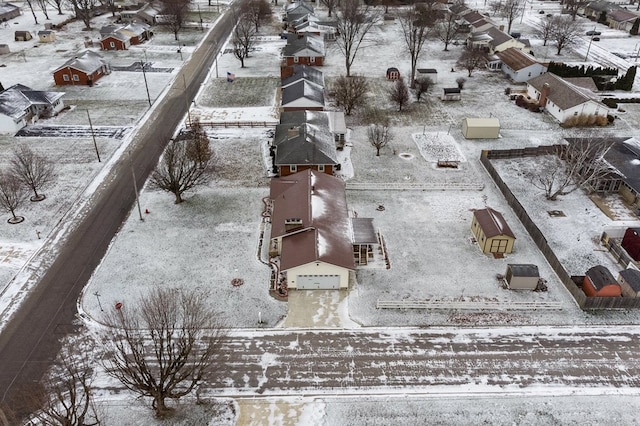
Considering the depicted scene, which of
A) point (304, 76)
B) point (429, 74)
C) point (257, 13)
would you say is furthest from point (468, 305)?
point (257, 13)

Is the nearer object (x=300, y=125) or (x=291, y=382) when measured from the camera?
(x=291, y=382)

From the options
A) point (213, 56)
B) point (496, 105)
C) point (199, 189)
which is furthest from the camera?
point (213, 56)

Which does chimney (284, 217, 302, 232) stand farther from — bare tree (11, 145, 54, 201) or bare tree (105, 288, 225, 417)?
bare tree (11, 145, 54, 201)

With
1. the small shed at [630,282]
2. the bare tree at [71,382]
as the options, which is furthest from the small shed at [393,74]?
the bare tree at [71,382]

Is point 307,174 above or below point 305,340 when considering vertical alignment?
above

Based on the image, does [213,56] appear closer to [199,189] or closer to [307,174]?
[199,189]

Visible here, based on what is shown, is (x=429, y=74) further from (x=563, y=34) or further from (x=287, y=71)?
(x=563, y=34)

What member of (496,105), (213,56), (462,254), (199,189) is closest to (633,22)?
(496,105)
